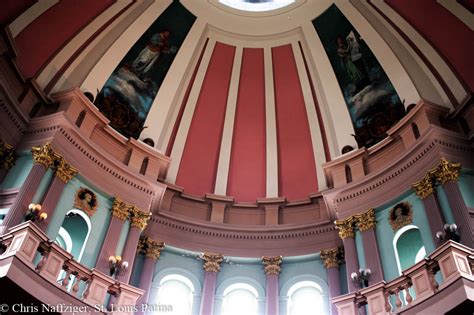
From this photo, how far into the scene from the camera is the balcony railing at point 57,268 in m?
12.1

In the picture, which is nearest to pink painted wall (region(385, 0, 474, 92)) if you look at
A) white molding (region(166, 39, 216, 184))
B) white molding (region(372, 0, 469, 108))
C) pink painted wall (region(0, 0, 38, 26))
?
white molding (region(372, 0, 469, 108))

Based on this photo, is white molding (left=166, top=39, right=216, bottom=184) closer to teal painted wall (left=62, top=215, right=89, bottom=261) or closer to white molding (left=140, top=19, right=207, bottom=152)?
white molding (left=140, top=19, right=207, bottom=152)

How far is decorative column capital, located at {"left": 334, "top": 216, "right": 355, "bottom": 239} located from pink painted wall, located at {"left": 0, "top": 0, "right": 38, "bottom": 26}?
1179 centimetres

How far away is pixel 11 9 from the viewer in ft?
54.5

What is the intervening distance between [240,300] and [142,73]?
937 cm

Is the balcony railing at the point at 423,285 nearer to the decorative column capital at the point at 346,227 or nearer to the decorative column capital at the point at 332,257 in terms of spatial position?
the decorative column capital at the point at 346,227

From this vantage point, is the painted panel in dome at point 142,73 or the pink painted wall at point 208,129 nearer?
the painted panel in dome at point 142,73

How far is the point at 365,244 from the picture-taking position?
631 inches

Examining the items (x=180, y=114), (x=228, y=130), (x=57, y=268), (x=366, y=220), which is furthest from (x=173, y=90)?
(x=57, y=268)

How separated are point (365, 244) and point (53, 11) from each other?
41.1ft

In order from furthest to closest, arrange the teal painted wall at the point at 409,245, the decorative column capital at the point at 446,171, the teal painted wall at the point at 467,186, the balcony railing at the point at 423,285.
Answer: the teal painted wall at the point at 409,245
the decorative column capital at the point at 446,171
the teal painted wall at the point at 467,186
the balcony railing at the point at 423,285

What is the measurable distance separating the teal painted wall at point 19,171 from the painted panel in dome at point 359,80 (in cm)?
1101

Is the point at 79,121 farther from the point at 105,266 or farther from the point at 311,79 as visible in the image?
the point at 311,79

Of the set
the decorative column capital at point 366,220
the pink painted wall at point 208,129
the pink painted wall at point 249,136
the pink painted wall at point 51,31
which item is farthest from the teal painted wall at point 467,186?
the pink painted wall at point 51,31
